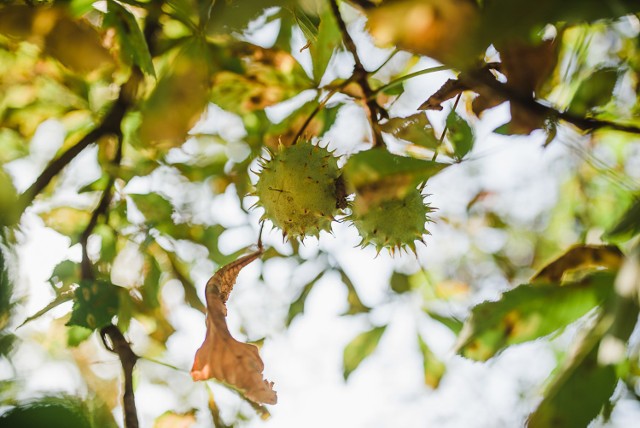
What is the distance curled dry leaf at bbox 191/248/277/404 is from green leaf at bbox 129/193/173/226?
554mm

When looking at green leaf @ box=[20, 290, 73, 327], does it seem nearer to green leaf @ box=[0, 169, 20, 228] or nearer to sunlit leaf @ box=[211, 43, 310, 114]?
green leaf @ box=[0, 169, 20, 228]

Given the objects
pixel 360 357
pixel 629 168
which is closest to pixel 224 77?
pixel 360 357

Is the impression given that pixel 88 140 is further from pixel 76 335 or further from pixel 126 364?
pixel 126 364

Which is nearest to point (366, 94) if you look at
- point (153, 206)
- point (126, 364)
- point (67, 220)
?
point (153, 206)

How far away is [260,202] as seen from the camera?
3.77 ft

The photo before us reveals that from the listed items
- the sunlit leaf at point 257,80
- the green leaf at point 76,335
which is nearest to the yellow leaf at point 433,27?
the sunlit leaf at point 257,80

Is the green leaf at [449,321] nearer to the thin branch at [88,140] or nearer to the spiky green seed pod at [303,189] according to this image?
the spiky green seed pod at [303,189]

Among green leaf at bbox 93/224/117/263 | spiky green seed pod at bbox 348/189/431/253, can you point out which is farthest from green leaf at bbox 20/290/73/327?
spiky green seed pod at bbox 348/189/431/253

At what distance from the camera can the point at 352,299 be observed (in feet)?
5.33

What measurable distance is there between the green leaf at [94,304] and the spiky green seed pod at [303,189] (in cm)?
38

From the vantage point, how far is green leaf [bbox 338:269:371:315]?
160 cm

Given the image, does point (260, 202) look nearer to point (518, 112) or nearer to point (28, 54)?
point (518, 112)

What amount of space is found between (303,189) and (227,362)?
384 millimetres

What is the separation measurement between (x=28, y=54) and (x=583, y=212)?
1667 millimetres
